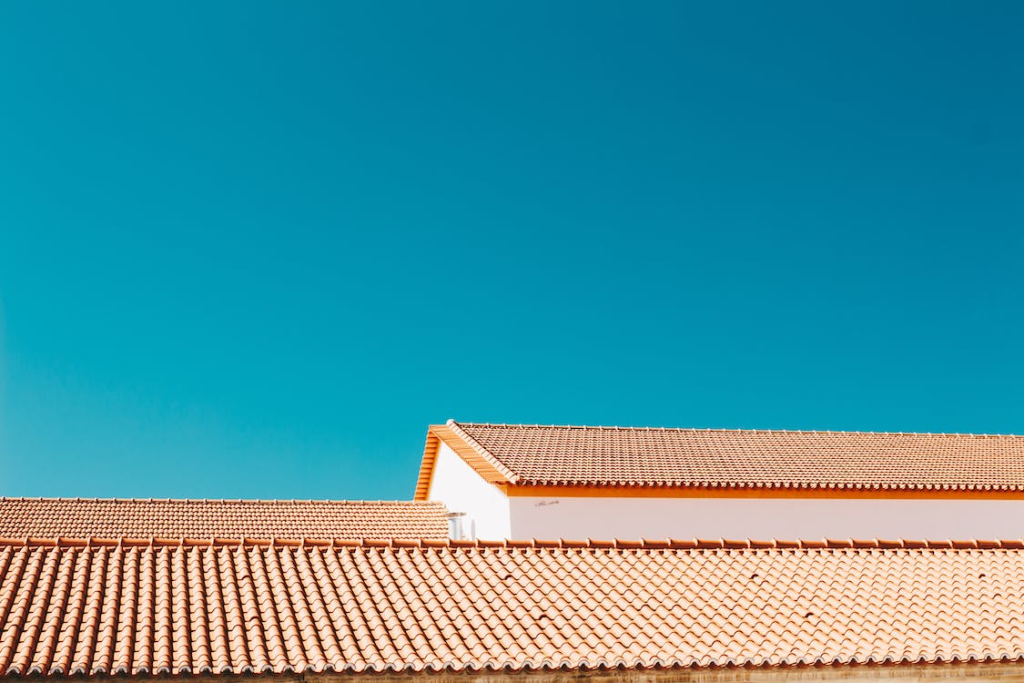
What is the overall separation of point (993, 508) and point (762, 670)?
11832mm

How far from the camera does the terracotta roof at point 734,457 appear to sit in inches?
625

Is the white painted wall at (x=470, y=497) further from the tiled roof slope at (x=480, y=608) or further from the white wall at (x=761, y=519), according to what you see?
the tiled roof slope at (x=480, y=608)

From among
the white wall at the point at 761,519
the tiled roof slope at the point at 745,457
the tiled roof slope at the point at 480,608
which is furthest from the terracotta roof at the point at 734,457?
the tiled roof slope at the point at 480,608

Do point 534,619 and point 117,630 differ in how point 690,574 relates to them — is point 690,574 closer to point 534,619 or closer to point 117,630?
point 534,619

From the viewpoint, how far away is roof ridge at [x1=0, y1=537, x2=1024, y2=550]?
9.03 metres

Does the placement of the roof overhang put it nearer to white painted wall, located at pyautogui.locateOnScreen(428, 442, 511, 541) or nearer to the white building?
the white building

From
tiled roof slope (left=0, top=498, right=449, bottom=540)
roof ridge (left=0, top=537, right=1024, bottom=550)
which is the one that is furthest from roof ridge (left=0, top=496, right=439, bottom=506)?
roof ridge (left=0, top=537, right=1024, bottom=550)

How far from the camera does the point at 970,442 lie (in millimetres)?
21078

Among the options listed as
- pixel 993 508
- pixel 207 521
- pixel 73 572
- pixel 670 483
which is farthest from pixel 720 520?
pixel 73 572

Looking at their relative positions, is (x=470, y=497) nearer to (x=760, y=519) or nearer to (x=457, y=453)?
(x=457, y=453)

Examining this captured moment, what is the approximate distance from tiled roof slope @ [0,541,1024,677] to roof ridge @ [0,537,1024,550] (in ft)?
0.12

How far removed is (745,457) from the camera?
18.0m

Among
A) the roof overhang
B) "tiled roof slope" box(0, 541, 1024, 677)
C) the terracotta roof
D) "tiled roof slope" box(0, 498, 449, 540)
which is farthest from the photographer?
"tiled roof slope" box(0, 498, 449, 540)

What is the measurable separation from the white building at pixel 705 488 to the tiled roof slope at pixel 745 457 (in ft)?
0.12
